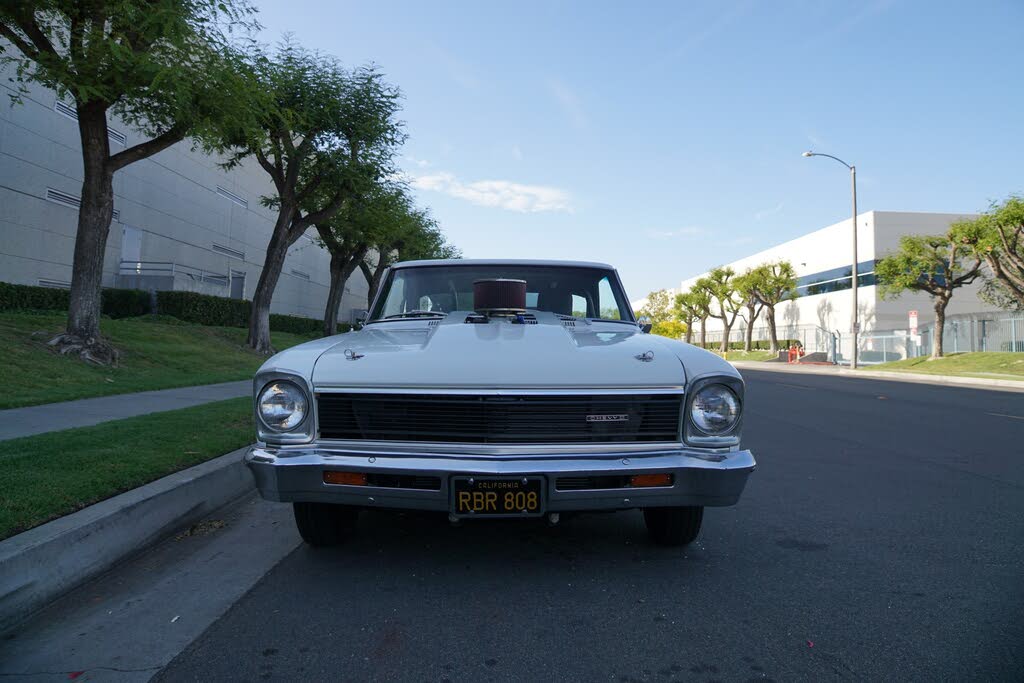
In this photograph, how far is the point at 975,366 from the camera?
2531 centimetres

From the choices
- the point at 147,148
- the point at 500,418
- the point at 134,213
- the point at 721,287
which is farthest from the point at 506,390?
the point at 721,287

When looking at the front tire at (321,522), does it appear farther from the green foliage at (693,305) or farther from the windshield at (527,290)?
the green foliage at (693,305)

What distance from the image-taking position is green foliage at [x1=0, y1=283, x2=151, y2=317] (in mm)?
15281

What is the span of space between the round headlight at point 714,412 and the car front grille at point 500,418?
0.09 m

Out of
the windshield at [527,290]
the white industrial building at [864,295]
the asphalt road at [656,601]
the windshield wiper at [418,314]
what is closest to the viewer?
the asphalt road at [656,601]

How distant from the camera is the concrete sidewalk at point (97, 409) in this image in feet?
19.8

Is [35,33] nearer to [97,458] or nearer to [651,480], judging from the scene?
[97,458]

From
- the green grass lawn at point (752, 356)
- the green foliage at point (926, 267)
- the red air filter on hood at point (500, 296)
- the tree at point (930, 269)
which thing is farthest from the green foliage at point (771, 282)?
the red air filter on hood at point (500, 296)

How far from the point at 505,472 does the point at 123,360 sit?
12.7 meters

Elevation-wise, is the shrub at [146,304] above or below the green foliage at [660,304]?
below

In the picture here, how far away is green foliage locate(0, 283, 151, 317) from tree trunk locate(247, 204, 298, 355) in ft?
13.7

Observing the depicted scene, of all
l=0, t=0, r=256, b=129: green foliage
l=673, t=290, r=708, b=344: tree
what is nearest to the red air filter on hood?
l=0, t=0, r=256, b=129: green foliage

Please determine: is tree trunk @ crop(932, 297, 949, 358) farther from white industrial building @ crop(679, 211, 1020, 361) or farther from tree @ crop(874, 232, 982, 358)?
white industrial building @ crop(679, 211, 1020, 361)

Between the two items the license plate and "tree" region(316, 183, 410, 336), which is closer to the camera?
the license plate
